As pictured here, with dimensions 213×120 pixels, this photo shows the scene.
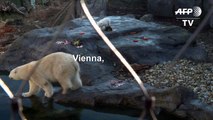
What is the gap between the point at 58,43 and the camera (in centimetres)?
362

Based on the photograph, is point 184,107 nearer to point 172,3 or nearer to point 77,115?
point 77,115

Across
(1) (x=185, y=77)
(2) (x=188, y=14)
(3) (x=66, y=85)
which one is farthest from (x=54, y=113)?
(2) (x=188, y=14)

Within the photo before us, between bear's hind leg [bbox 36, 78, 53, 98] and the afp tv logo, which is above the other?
bear's hind leg [bbox 36, 78, 53, 98]

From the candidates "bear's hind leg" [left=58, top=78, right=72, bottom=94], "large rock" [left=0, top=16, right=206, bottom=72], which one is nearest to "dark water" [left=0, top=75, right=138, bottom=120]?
"bear's hind leg" [left=58, top=78, right=72, bottom=94]

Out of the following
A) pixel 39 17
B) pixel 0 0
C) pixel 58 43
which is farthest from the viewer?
pixel 0 0

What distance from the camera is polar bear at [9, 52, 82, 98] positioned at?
2.57 metres

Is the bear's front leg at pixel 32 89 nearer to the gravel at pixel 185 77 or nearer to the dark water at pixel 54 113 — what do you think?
the dark water at pixel 54 113

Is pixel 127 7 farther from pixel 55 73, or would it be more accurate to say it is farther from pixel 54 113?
pixel 54 113

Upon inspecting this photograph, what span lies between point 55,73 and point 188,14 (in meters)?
3.09

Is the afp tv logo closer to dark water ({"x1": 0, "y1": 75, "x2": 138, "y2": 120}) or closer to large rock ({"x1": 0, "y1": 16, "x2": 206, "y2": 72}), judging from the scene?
large rock ({"x1": 0, "y1": 16, "x2": 206, "y2": 72})

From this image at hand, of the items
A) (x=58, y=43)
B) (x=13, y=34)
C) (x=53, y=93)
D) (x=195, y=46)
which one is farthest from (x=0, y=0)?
(x=53, y=93)

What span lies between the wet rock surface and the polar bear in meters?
0.07

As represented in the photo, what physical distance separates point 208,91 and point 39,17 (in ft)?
11.9

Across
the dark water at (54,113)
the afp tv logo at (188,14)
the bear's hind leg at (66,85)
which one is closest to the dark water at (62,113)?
the dark water at (54,113)
